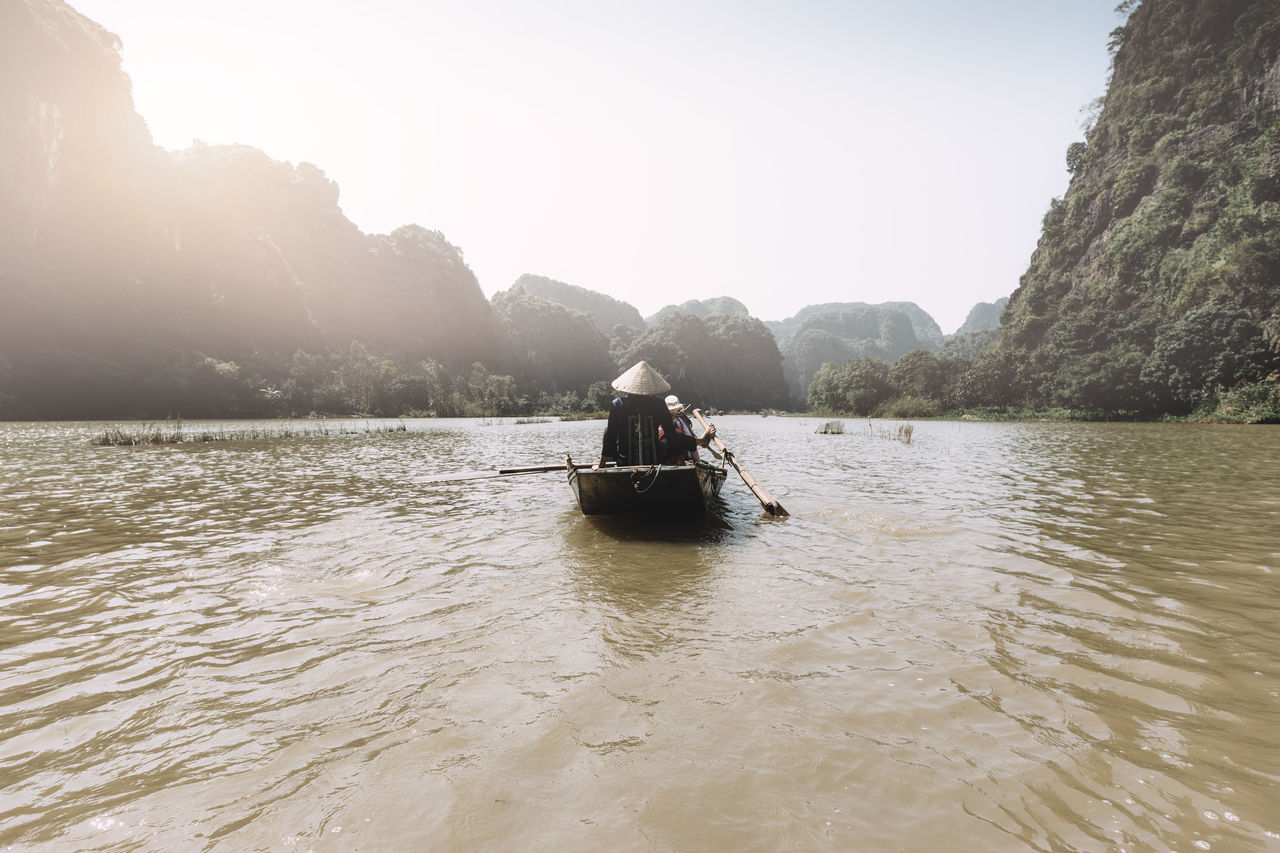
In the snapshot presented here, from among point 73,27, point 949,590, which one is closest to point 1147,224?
point 949,590

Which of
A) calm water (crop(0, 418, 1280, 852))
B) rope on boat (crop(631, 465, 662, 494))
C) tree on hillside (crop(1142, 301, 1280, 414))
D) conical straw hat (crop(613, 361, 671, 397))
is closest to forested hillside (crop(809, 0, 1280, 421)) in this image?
tree on hillside (crop(1142, 301, 1280, 414))

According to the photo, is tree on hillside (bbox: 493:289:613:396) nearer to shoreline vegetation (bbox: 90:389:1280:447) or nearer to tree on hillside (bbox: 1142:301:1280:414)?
shoreline vegetation (bbox: 90:389:1280:447)

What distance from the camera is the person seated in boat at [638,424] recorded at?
9977mm

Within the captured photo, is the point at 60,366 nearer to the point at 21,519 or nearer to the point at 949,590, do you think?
the point at 21,519

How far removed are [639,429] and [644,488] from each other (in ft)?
4.49

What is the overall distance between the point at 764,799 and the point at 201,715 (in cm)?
370

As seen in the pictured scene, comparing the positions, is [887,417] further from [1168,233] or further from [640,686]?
[640,686]

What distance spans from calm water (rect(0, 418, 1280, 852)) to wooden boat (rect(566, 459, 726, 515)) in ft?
2.16

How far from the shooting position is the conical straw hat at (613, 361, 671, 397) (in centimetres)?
971

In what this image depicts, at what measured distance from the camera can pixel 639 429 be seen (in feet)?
33.3

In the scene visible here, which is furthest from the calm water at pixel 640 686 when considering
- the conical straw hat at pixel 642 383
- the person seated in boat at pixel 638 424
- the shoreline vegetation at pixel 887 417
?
the shoreline vegetation at pixel 887 417

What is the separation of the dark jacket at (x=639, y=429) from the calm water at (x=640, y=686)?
1722 millimetres

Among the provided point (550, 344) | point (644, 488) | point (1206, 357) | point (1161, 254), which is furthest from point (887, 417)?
point (550, 344)

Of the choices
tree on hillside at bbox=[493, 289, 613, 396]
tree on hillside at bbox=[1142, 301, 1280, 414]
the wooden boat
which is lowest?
the wooden boat
